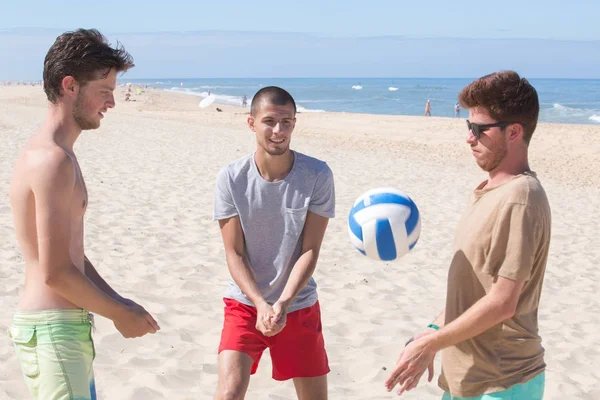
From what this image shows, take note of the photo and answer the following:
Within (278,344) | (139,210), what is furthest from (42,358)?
(139,210)

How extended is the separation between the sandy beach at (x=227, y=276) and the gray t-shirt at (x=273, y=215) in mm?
1125

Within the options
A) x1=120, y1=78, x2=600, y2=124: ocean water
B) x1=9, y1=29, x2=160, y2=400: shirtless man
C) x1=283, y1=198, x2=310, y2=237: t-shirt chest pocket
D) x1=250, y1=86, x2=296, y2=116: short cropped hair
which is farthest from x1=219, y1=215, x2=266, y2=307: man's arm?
x1=120, y1=78, x2=600, y2=124: ocean water

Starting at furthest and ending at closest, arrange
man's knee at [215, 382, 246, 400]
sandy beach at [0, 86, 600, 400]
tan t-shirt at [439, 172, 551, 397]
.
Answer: sandy beach at [0, 86, 600, 400] < man's knee at [215, 382, 246, 400] < tan t-shirt at [439, 172, 551, 397]

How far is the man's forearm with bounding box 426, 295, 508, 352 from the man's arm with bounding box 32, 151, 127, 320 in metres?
1.13

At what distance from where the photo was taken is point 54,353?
84.3 inches

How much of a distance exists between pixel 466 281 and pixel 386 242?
3.43ft

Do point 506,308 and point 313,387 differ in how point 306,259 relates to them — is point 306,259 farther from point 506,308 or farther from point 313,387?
point 506,308

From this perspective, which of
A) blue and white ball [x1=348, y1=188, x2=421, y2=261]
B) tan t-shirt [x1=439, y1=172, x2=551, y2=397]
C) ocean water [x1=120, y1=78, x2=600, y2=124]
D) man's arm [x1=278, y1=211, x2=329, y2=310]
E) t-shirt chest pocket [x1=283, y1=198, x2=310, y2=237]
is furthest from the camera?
ocean water [x1=120, y1=78, x2=600, y2=124]

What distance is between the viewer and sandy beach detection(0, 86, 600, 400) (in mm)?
3971

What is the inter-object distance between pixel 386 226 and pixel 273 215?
623mm

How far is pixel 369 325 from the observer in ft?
16.0

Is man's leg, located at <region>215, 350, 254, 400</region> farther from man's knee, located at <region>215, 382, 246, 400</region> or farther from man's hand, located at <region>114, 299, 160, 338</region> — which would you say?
man's hand, located at <region>114, 299, 160, 338</region>

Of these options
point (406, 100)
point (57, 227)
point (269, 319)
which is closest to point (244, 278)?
point (269, 319)

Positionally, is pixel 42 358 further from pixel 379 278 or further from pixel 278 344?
pixel 379 278
